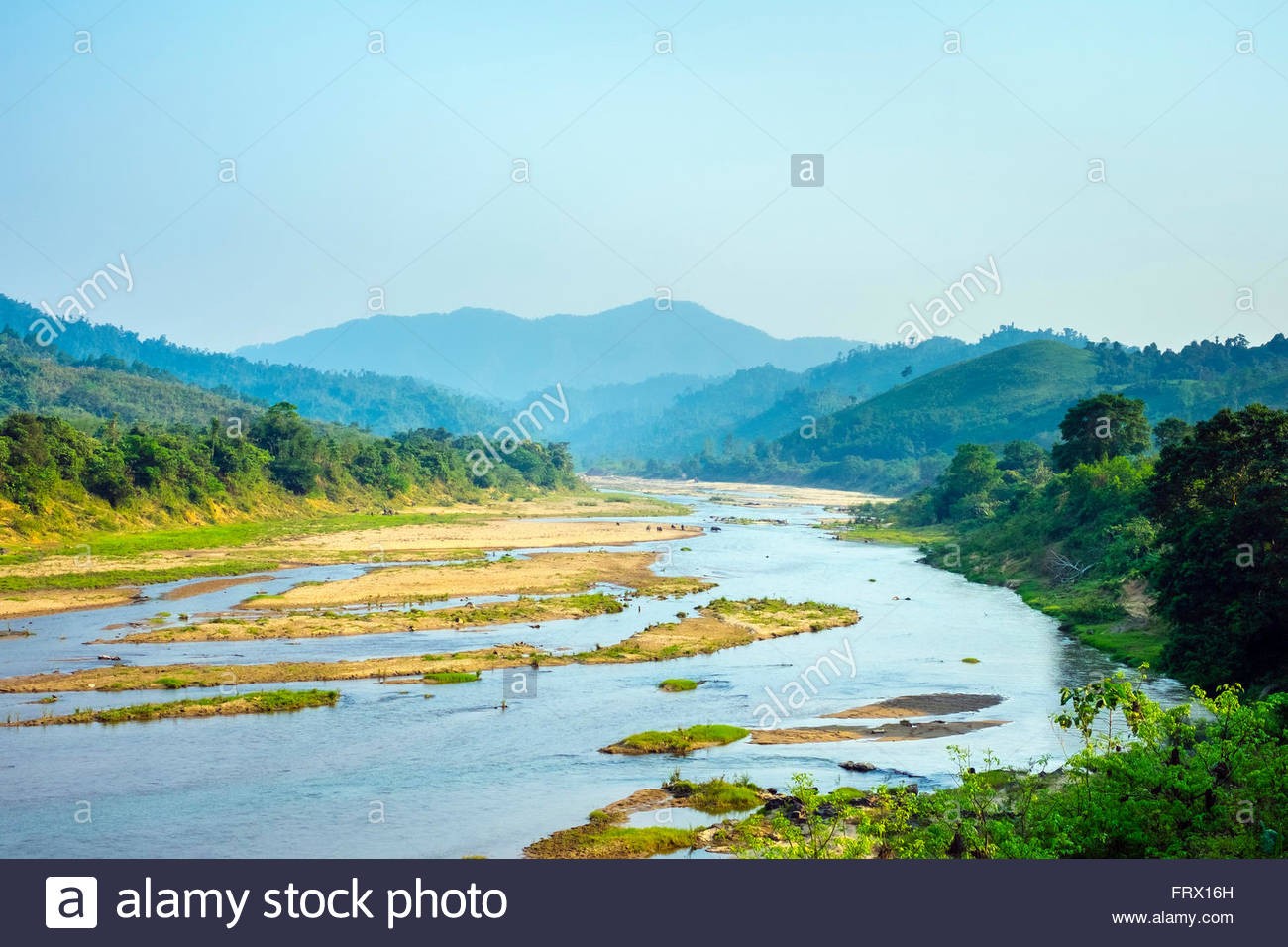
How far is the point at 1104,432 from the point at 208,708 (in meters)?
64.5

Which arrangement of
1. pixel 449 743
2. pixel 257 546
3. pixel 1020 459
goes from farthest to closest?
pixel 1020 459, pixel 257 546, pixel 449 743

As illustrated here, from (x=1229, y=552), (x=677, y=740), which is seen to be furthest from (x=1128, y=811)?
(x=1229, y=552)

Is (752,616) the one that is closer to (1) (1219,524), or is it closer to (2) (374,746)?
(1) (1219,524)

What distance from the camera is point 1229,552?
1421 inches

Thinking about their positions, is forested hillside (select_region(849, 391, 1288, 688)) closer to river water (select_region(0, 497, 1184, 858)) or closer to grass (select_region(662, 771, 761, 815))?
river water (select_region(0, 497, 1184, 858))

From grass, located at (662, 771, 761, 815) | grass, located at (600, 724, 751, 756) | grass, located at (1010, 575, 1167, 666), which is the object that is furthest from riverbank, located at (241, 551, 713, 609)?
grass, located at (662, 771, 761, 815)

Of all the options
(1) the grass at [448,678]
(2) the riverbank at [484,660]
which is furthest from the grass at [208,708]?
(1) the grass at [448,678]

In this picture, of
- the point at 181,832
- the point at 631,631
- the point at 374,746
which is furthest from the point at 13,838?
the point at 631,631

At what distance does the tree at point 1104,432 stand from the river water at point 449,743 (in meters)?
28.3

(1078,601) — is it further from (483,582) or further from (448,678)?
(448,678)

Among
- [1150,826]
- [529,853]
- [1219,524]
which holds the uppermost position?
[1219,524]

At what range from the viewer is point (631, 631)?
51.0 m

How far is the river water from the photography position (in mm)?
25047
